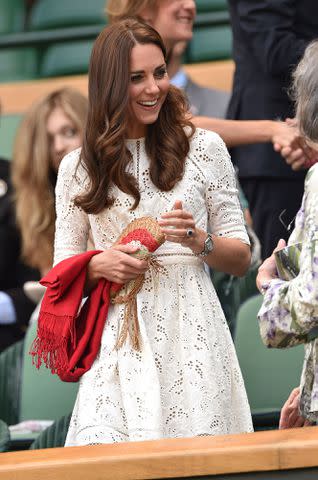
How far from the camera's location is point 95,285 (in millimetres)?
3770

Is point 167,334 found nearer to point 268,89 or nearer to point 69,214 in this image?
point 69,214

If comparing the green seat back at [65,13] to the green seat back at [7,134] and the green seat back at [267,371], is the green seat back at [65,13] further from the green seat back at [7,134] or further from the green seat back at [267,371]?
the green seat back at [267,371]

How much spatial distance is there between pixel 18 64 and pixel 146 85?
14.1 ft

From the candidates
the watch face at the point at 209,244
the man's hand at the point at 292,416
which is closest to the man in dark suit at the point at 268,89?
the watch face at the point at 209,244

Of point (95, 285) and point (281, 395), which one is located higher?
point (95, 285)

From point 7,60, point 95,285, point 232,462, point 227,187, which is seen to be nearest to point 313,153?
point 227,187

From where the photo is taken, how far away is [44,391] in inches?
196

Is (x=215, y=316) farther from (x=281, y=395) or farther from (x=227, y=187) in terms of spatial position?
(x=281, y=395)

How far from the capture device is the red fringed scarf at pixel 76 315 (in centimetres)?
369

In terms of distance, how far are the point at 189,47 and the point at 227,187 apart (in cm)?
382

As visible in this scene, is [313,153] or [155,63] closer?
[155,63]

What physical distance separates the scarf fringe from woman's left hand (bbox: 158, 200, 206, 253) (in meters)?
0.36

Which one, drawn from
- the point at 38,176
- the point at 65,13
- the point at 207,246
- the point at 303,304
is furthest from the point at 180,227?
the point at 65,13

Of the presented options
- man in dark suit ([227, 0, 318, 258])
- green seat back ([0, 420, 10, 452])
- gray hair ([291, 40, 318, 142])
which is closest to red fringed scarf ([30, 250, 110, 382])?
green seat back ([0, 420, 10, 452])
